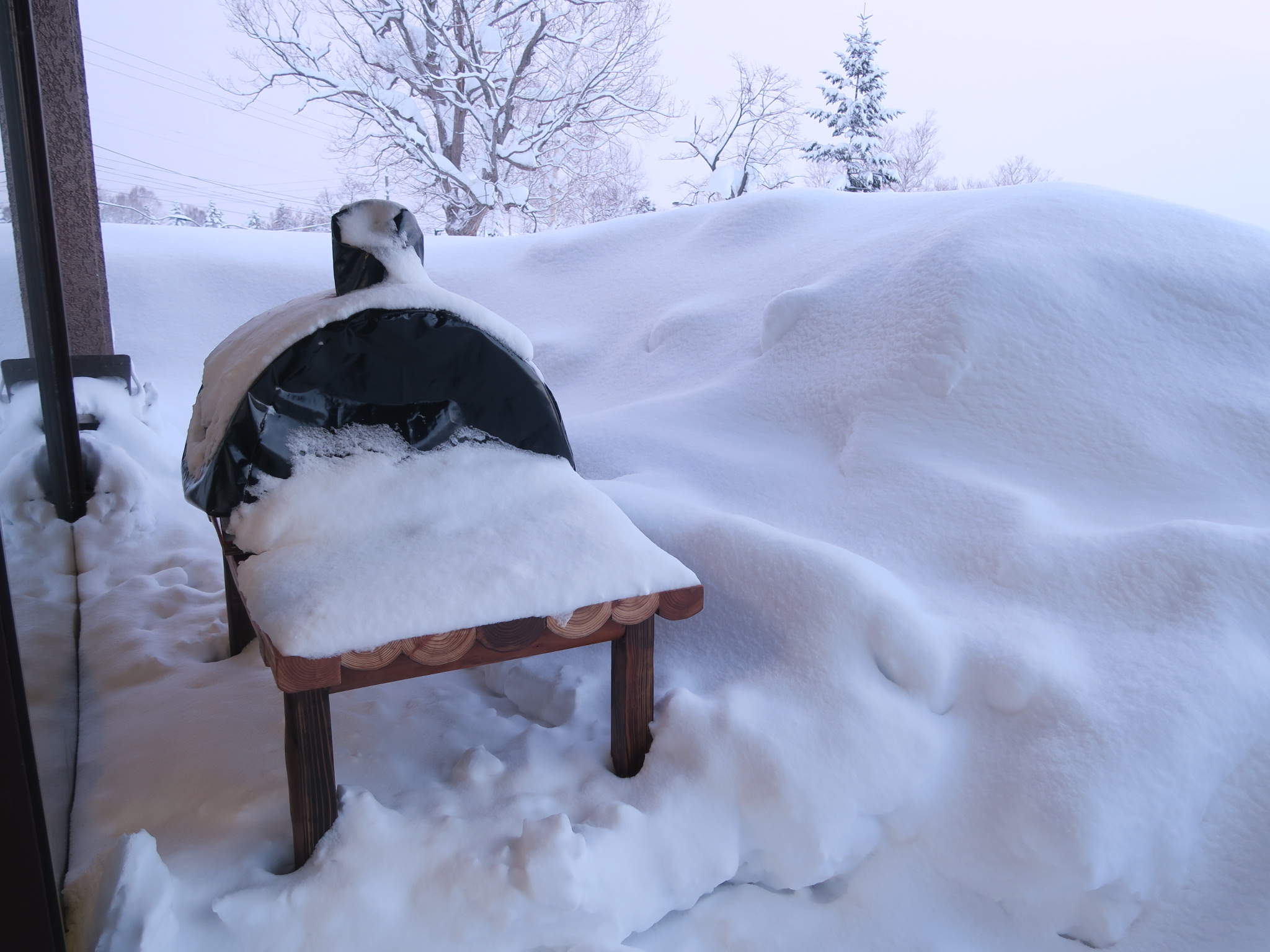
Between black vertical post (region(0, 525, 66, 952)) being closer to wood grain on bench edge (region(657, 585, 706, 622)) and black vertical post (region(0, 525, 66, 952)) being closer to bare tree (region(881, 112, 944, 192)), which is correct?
wood grain on bench edge (region(657, 585, 706, 622))

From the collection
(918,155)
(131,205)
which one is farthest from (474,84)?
(918,155)

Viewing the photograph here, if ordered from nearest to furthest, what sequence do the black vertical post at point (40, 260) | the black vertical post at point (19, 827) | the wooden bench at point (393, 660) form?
the black vertical post at point (19, 827) < the wooden bench at point (393, 660) < the black vertical post at point (40, 260)

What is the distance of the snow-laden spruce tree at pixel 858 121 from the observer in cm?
1300

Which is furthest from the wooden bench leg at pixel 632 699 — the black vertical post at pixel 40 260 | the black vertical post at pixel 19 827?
the black vertical post at pixel 40 260

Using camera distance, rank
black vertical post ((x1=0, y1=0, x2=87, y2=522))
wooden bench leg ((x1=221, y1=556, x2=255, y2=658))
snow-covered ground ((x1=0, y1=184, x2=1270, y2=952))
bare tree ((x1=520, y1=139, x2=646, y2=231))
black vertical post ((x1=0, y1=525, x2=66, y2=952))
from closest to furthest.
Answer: black vertical post ((x1=0, y1=525, x2=66, y2=952)) < snow-covered ground ((x1=0, y1=184, x2=1270, y2=952)) < wooden bench leg ((x1=221, y1=556, x2=255, y2=658)) < black vertical post ((x1=0, y1=0, x2=87, y2=522)) < bare tree ((x1=520, y1=139, x2=646, y2=231))

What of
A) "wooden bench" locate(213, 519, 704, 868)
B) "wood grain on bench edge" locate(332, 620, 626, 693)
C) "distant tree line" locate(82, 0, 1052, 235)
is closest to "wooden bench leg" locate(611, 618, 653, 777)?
"wooden bench" locate(213, 519, 704, 868)

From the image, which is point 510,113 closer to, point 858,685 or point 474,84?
point 474,84

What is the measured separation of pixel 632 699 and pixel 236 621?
95 cm

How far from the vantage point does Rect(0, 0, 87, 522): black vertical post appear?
7.14 feet

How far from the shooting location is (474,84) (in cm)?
1069

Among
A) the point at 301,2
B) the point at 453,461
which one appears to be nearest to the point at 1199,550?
the point at 453,461

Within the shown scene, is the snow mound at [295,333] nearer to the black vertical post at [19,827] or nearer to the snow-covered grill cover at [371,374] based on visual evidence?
the snow-covered grill cover at [371,374]

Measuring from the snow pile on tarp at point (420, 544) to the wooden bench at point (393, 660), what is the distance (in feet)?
0.06

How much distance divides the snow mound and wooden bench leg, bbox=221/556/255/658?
348 mm
